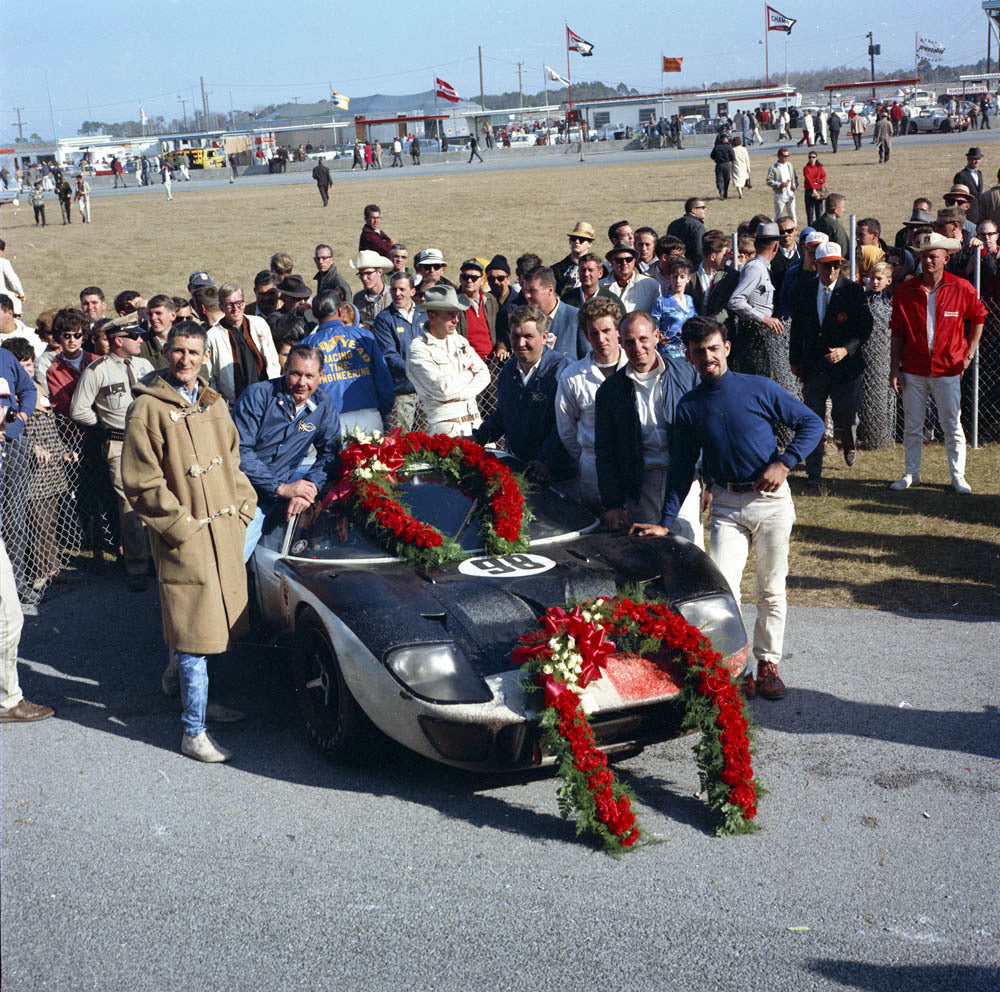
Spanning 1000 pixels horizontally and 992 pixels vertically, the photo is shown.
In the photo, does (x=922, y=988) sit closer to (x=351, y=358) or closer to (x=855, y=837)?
(x=855, y=837)

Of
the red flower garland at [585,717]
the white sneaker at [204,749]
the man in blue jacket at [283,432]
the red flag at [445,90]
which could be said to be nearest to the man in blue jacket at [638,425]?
the red flower garland at [585,717]

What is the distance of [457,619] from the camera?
18.0 feet

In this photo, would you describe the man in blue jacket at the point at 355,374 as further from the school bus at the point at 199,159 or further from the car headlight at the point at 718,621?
the school bus at the point at 199,159

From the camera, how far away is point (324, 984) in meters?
4.05

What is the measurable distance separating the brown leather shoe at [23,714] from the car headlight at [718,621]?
3.70m

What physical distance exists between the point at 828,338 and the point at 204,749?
254 inches

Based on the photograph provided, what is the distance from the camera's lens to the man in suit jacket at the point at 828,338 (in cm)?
983

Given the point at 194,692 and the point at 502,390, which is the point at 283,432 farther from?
the point at 194,692

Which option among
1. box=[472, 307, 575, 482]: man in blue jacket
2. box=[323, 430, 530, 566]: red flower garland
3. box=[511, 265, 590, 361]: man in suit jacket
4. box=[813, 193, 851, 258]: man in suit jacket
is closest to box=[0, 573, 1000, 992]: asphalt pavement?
box=[323, 430, 530, 566]: red flower garland

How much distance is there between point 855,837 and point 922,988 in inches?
40.6

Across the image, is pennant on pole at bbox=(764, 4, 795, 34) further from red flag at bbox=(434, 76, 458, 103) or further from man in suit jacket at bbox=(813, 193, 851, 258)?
man in suit jacket at bbox=(813, 193, 851, 258)

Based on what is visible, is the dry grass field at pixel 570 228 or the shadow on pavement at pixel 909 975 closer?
the shadow on pavement at pixel 909 975

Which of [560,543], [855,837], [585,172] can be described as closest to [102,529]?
[560,543]

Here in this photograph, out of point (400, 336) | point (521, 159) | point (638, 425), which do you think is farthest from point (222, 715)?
point (521, 159)
